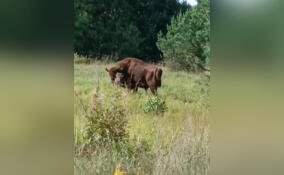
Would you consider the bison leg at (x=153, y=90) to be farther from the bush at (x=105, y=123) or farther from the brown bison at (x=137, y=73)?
the bush at (x=105, y=123)

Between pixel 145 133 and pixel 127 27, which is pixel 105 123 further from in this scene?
pixel 127 27

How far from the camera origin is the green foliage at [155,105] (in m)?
4.04

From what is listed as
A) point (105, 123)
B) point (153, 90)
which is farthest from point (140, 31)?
point (105, 123)

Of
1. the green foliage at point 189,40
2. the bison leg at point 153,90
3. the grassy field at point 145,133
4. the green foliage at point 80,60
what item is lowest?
the grassy field at point 145,133

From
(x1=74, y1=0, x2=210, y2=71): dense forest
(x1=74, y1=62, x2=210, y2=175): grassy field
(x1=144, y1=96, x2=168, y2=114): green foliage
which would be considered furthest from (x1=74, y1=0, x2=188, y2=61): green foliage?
(x1=144, y1=96, x2=168, y2=114): green foliage

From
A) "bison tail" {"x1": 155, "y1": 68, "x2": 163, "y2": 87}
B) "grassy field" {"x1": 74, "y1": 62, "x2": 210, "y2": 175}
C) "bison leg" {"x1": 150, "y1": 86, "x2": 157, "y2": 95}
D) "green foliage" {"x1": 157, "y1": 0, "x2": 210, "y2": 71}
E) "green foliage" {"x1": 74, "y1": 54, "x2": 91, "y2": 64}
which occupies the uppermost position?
"green foliage" {"x1": 157, "y1": 0, "x2": 210, "y2": 71}

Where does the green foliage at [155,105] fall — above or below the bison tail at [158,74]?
below

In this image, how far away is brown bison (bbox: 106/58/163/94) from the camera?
407 centimetres

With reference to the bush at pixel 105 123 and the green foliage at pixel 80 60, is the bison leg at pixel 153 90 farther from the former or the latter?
the green foliage at pixel 80 60

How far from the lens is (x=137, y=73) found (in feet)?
13.5

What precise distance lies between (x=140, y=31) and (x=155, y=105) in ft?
2.09

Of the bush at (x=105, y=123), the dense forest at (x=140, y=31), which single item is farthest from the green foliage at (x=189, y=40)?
the bush at (x=105, y=123)

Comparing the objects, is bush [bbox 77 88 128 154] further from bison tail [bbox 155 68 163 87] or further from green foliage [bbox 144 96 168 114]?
bison tail [bbox 155 68 163 87]

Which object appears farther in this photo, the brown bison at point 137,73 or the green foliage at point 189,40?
the brown bison at point 137,73
